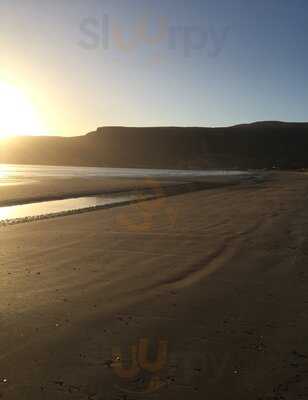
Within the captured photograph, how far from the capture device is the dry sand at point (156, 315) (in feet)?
13.8

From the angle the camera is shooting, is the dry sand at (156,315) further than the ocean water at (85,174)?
No

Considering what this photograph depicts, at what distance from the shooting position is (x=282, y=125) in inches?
6900

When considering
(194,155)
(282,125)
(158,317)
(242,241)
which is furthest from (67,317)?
(282,125)

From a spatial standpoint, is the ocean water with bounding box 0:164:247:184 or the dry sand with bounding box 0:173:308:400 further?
the ocean water with bounding box 0:164:247:184

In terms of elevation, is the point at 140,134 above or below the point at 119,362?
above

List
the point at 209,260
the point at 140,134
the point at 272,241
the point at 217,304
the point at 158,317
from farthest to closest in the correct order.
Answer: the point at 140,134 < the point at 272,241 < the point at 209,260 < the point at 217,304 < the point at 158,317

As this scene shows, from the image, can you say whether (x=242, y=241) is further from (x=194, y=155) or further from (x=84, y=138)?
(x=84, y=138)

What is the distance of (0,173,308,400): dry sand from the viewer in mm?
4215

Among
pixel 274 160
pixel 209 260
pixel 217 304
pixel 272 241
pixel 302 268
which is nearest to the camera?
pixel 217 304

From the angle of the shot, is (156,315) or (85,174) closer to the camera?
(156,315)

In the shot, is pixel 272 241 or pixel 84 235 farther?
pixel 84 235

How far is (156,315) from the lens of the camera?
236 inches

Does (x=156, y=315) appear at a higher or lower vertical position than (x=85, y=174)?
lower

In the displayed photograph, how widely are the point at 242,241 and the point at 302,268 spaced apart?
9.83ft
